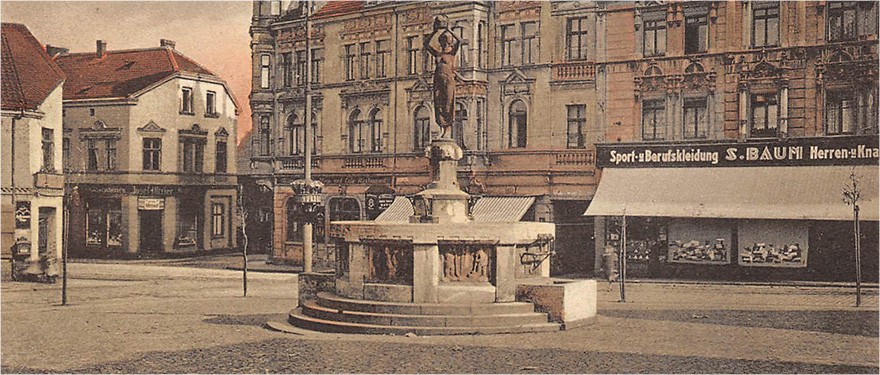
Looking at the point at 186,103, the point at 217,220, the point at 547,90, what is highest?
the point at 547,90

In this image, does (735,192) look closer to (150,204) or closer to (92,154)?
(150,204)

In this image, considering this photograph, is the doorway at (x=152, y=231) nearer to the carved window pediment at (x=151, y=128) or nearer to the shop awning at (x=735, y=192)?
the carved window pediment at (x=151, y=128)

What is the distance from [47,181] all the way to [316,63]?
40.9 ft

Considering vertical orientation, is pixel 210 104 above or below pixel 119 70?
below

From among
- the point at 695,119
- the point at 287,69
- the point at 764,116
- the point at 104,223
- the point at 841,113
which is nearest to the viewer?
the point at 841,113

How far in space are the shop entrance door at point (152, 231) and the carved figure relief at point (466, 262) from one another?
1471cm

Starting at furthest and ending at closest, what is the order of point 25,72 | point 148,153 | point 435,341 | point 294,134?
point 294,134
point 148,153
point 25,72
point 435,341

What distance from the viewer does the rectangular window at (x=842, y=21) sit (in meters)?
24.2

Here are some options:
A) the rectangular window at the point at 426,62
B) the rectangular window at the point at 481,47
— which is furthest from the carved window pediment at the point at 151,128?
the rectangular window at the point at 481,47

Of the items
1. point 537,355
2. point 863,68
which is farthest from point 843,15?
point 537,355

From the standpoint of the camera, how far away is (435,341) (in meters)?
14.0

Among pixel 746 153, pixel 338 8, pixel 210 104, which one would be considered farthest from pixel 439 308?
pixel 338 8

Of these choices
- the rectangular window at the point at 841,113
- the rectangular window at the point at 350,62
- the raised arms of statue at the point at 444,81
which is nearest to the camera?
the raised arms of statue at the point at 444,81

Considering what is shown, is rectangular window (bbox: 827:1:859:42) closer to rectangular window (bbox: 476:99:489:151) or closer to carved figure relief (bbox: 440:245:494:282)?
rectangular window (bbox: 476:99:489:151)
